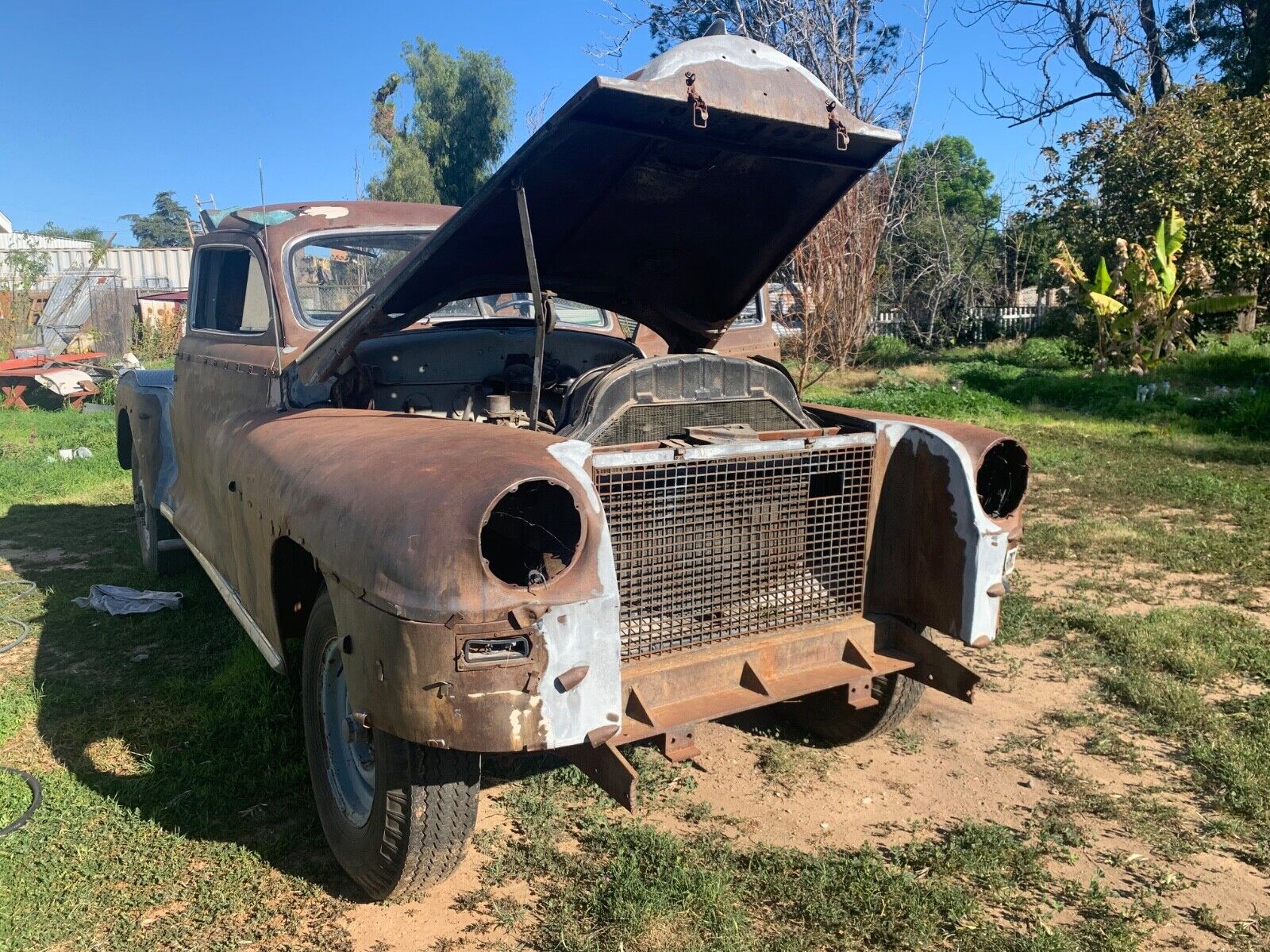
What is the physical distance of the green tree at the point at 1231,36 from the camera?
20.9 m

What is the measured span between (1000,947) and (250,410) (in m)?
3.25

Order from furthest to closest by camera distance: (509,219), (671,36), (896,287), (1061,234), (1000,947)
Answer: (671,36)
(896,287)
(1061,234)
(509,219)
(1000,947)

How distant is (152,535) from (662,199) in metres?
4.07

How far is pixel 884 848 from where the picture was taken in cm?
297

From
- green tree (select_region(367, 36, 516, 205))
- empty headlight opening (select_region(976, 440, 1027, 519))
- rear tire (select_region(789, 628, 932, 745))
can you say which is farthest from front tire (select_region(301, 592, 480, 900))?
green tree (select_region(367, 36, 516, 205))

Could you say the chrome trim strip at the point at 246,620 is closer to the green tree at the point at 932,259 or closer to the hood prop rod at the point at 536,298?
the hood prop rod at the point at 536,298

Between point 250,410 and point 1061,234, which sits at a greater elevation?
point 1061,234

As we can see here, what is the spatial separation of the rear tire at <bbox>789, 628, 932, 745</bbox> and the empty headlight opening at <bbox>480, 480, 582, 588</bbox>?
136cm

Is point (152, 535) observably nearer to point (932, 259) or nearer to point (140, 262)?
point (932, 259)

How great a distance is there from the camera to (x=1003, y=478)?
3.13m

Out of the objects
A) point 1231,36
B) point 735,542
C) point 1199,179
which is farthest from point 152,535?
point 1231,36

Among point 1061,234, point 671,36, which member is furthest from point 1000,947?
point 671,36

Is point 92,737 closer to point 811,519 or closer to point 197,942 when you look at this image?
point 197,942

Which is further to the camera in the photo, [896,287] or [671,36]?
[671,36]
